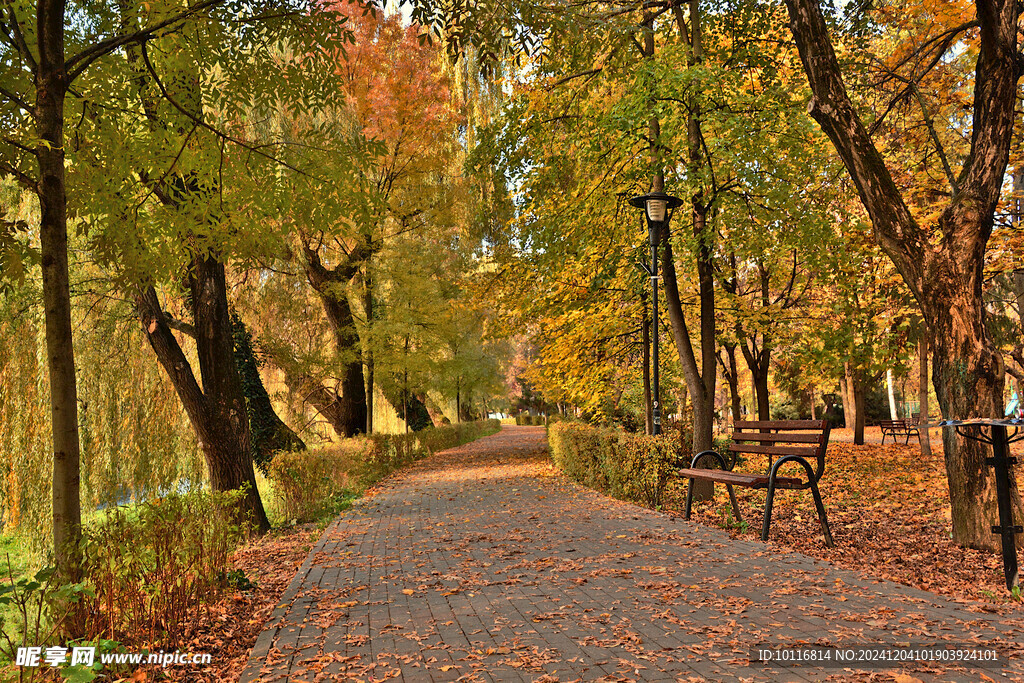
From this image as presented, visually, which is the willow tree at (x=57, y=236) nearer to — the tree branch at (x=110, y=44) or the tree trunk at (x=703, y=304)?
the tree branch at (x=110, y=44)

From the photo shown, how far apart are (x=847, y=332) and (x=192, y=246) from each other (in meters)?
11.6

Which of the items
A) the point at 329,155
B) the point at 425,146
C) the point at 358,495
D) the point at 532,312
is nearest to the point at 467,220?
the point at 425,146

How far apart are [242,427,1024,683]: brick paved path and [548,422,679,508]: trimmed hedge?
164cm

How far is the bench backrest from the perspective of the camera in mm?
7273

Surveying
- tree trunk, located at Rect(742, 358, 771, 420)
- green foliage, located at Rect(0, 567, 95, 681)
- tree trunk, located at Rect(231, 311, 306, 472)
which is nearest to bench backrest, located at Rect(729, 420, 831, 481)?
green foliage, located at Rect(0, 567, 95, 681)

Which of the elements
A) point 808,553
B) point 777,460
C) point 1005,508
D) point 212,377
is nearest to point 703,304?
point 777,460

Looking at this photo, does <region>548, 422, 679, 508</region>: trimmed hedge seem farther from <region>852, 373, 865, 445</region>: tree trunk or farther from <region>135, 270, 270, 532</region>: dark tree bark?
<region>852, 373, 865, 445</region>: tree trunk

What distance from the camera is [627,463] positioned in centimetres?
1069

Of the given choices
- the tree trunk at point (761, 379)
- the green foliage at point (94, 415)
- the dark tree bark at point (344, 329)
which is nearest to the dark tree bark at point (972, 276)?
the green foliage at point (94, 415)

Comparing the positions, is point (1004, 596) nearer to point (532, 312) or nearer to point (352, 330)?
point (532, 312)

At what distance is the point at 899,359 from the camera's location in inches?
719

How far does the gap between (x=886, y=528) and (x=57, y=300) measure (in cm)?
792

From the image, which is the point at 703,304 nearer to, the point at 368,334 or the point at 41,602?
the point at 41,602

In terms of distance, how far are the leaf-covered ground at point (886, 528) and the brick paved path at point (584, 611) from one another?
40 centimetres
